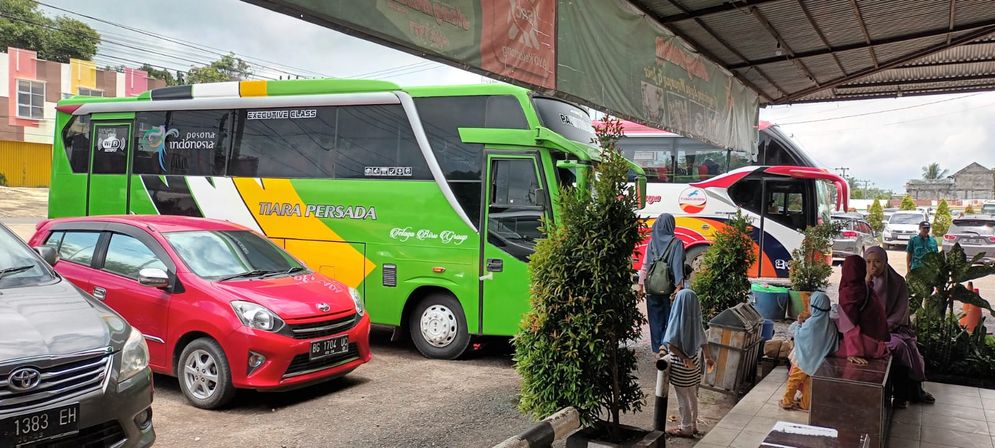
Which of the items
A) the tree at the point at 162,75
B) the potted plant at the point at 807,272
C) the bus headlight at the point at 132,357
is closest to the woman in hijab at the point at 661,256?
the potted plant at the point at 807,272

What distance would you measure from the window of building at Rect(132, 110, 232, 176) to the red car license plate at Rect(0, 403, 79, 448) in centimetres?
635

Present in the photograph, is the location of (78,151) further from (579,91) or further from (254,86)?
(579,91)

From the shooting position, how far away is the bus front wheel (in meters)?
8.15

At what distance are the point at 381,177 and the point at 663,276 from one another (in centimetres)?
380

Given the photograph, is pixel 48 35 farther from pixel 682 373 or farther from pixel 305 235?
pixel 682 373

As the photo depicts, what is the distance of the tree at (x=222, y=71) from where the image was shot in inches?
1681

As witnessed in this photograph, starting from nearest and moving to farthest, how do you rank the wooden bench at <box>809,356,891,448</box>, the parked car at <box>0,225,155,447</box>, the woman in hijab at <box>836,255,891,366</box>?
the parked car at <box>0,225,155,447</box> → the wooden bench at <box>809,356,891,448</box> → the woman in hijab at <box>836,255,891,366</box>

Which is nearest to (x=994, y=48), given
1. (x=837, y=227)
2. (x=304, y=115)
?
(x=837, y=227)

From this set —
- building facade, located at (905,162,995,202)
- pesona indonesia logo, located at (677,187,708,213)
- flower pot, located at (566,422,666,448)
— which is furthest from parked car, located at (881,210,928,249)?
building facade, located at (905,162,995,202)

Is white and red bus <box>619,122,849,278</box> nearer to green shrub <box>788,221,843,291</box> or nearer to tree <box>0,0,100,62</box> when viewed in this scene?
green shrub <box>788,221,843,291</box>

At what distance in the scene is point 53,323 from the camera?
3.83 metres

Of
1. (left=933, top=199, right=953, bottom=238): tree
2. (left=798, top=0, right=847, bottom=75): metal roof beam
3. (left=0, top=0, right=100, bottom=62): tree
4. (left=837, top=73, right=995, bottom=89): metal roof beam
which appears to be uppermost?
(left=0, top=0, right=100, bottom=62): tree

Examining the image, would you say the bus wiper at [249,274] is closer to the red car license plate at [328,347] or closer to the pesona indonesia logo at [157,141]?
the red car license plate at [328,347]

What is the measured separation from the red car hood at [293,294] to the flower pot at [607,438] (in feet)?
9.28
